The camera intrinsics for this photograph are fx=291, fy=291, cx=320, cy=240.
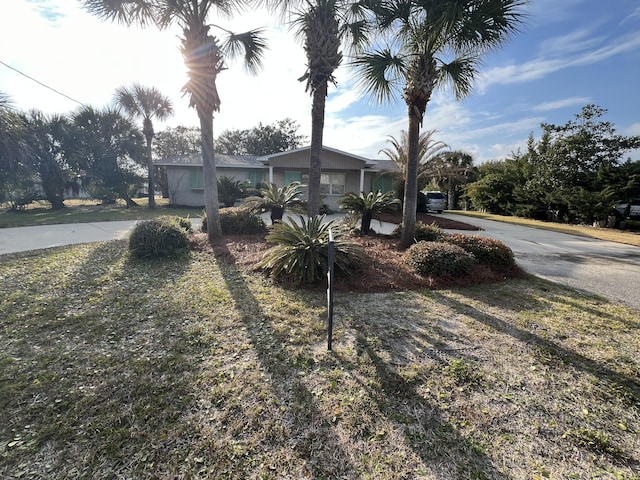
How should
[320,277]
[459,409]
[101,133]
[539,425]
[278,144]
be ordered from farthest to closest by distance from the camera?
[278,144] < [101,133] < [320,277] < [459,409] < [539,425]

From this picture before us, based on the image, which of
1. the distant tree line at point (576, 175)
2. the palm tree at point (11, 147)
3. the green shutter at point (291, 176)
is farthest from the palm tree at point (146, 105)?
the distant tree line at point (576, 175)

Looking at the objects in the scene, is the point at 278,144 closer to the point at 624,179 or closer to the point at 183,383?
the point at 624,179

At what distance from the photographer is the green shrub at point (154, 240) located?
650 centimetres

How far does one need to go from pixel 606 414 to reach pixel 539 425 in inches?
24.0

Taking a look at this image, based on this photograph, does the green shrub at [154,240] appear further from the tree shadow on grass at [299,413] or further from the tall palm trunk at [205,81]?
the tree shadow on grass at [299,413]

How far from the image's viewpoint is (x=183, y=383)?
2.50m

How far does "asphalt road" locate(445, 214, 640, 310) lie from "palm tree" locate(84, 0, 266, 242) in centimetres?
826

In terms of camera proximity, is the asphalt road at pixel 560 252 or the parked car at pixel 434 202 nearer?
the asphalt road at pixel 560 252

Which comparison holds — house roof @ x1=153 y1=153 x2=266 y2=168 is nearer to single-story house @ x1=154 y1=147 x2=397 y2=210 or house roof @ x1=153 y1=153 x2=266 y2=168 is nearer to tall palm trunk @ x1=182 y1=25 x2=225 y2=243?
single-story house @ x1=154 y1=147 x2=397 y2=210

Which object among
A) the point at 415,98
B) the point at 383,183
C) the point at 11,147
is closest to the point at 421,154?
the point at 383,183

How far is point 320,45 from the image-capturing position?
6.45m

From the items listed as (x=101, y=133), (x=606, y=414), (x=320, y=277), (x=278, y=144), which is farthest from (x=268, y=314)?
(x=278, y=144)

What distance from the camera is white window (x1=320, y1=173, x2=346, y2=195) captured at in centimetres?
1809

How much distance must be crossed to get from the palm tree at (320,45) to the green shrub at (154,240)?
11.0ft
